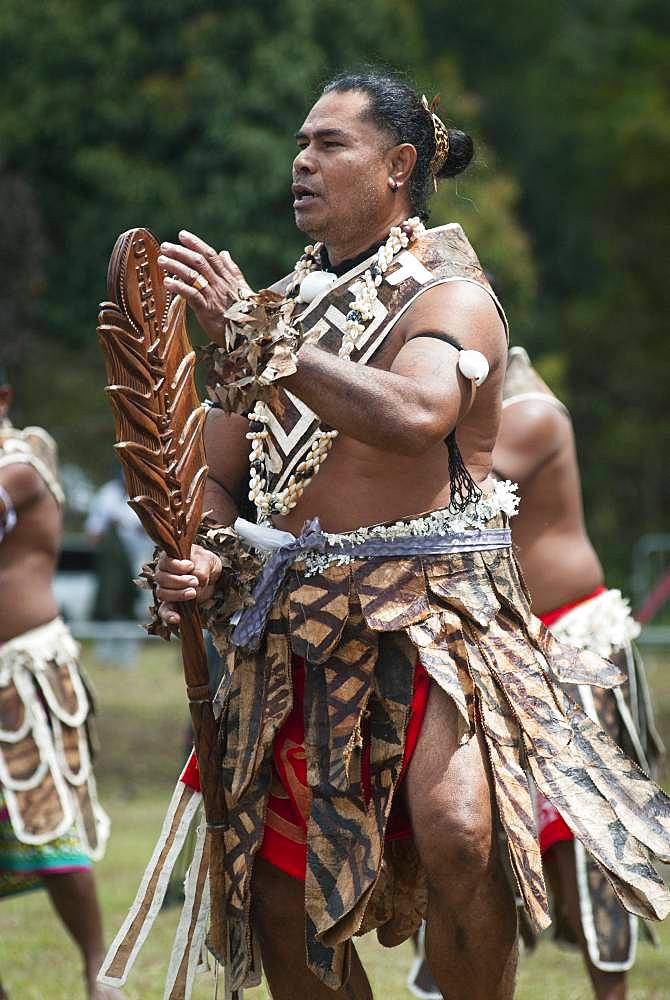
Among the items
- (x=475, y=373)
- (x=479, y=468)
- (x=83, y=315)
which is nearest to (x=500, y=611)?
(x=479, y=468)

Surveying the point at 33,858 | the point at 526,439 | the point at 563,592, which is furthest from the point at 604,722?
the point at 33,858

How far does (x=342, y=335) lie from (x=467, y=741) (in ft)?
2.98

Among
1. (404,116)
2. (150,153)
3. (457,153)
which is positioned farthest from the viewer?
(150,153)

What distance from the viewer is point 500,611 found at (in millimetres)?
3615

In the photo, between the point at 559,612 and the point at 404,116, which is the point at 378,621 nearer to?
the point at 404,116

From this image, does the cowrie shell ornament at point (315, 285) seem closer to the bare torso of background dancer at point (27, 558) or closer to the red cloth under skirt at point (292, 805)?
the red cloth under skirt at point (292, 805)

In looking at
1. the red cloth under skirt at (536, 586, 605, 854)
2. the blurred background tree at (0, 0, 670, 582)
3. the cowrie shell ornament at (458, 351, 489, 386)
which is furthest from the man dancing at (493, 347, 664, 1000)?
the blurred background tree at (0, 0, 670, 582)

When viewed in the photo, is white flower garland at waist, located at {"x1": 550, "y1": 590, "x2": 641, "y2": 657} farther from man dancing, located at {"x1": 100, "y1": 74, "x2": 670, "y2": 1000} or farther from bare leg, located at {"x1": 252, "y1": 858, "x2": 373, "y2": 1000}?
bare leg, located at {"x1": 252, "y1": 858, "x2": 373, "y2": 1000}

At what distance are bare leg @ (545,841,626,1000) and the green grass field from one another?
55 centimetres

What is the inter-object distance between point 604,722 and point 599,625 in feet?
1.00

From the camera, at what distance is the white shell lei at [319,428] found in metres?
3.58

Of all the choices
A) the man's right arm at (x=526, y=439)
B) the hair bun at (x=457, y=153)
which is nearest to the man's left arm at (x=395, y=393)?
the hair bun at (x=457, y=153)

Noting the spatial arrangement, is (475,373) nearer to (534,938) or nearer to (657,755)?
(534,938)

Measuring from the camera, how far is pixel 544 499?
5145mm
